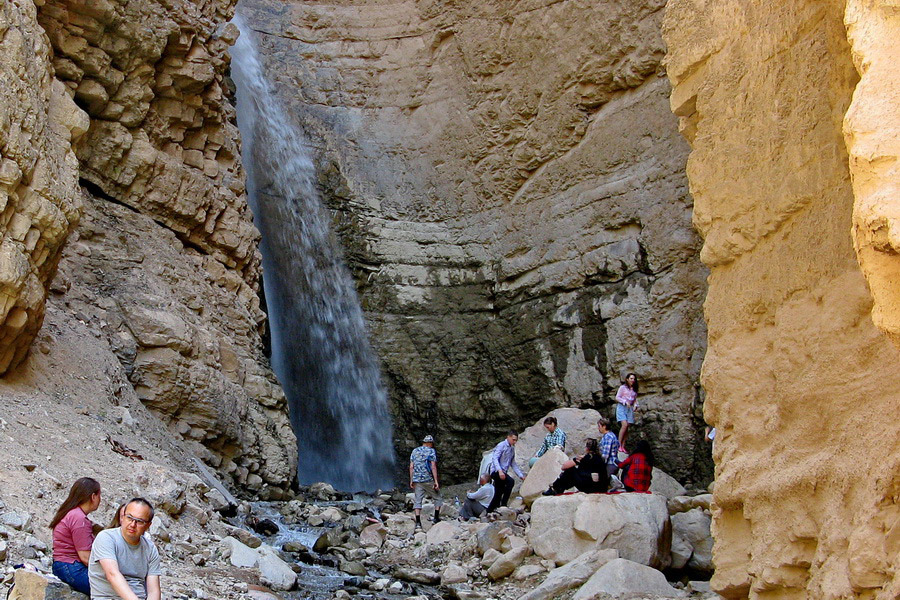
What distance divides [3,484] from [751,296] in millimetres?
5877

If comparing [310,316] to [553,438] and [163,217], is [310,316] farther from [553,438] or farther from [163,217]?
[553,438]

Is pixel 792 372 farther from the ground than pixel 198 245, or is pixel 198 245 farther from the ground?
pixel 198 245

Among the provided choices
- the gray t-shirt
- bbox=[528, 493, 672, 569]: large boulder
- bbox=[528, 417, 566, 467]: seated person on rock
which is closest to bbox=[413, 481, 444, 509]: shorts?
bbox=[528, 417, 566, 467]: seated person on rock

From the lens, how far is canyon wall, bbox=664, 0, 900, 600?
3.46 meters

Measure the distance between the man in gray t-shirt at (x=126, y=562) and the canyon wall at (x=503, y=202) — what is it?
11.6 m

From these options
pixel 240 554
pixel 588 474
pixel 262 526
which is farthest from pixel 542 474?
pixel 240 554

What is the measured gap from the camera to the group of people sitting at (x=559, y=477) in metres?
10.1

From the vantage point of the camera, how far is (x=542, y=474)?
11.8m

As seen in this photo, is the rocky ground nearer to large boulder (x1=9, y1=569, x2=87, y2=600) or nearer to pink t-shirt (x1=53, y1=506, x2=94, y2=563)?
pink t-shirt (x1=53, y1=506, x2=94, y2=563)

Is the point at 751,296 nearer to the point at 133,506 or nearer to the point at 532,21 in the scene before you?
the point at 133,506

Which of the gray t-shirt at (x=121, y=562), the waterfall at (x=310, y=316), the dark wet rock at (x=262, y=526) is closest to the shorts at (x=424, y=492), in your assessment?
the dark wet rock at (x=262, y=526)

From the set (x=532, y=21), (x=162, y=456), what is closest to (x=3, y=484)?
(x=162, y=456)

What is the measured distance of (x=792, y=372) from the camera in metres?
5.09

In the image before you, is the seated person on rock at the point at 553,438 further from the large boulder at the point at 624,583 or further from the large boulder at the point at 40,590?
the large boulder at the point at 40,590
